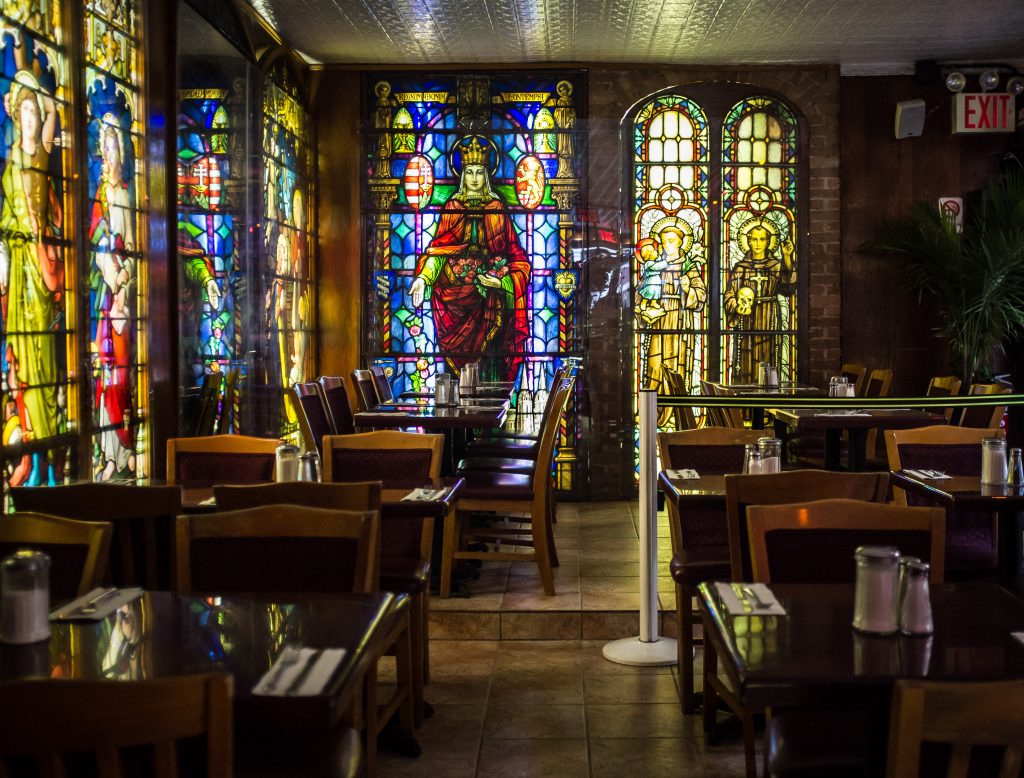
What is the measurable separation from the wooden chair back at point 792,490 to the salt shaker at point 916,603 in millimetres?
1094

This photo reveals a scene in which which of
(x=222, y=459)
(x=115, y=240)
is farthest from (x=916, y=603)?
(x=115, y=240)

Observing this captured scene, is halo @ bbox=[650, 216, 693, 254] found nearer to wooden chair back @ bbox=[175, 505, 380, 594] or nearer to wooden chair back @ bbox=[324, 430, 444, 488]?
wooden chair back @ bbox=[324, 430, 444, 488]

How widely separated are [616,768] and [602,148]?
236 inches

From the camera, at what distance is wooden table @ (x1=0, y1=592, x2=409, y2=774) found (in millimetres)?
1990

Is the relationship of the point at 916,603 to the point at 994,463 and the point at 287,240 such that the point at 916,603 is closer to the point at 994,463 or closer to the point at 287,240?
the point at 994,463

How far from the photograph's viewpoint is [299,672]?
2100mm

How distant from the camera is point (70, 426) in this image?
4.93 meters

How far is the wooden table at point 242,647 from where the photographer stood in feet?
6.53

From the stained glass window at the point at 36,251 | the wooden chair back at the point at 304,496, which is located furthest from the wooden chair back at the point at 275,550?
the stained glass window at the point at 36,251

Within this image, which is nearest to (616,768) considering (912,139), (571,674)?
(571,674)

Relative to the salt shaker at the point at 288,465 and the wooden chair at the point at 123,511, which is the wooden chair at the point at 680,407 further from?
the wooden chair at the point at 123,511

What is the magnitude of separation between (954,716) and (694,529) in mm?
2781

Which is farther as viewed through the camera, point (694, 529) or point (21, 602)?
point (694, 529)

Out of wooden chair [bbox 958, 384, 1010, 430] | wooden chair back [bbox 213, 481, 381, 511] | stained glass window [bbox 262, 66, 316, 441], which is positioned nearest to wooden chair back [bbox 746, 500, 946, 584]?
Result: wooden chair back [bbox 213, 481, 381, 511]
